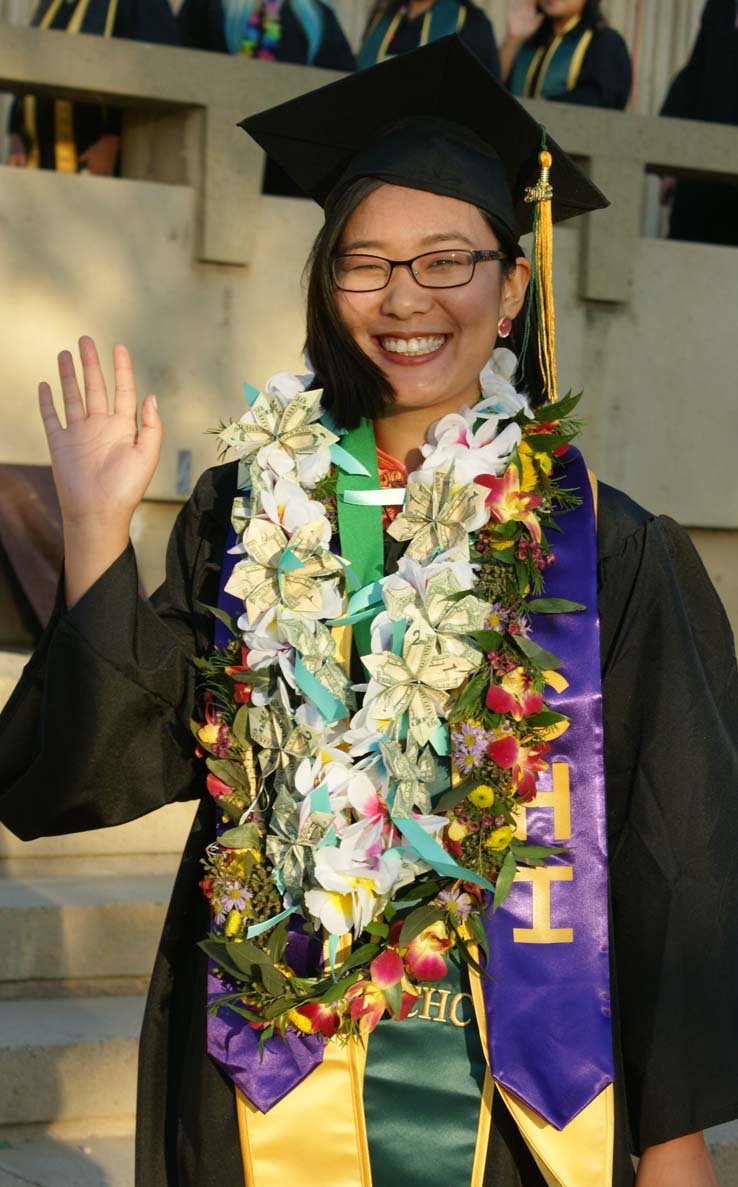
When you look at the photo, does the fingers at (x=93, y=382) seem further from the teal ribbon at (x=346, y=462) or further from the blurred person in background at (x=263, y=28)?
the blurred person in background at (x=263, y=28)

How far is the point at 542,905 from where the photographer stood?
2383 millimetres

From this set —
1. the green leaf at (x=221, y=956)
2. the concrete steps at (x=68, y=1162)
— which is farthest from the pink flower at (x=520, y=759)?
the concrete steps at (x=68, y=1162)

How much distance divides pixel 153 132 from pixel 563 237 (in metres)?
1.68

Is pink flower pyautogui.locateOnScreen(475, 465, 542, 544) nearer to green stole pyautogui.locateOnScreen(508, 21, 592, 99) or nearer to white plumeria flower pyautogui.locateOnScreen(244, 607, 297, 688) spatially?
white plumeria flower pyautogui.locateOnScreen(244, 607, 297, 688)

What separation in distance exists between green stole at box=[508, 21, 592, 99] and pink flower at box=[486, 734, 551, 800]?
5.09 m

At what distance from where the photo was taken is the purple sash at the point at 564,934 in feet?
7.59

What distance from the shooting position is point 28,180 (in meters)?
6.05

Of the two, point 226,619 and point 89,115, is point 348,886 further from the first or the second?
point 89,115

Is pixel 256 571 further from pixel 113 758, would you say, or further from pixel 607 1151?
pixel 607 1151

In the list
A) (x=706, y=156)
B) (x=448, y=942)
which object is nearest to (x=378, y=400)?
(x=448, y=942)

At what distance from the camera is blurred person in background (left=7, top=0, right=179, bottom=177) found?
6.76 m

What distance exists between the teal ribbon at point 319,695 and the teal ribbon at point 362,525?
5.3 inches

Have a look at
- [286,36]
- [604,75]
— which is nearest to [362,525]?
[604,75]

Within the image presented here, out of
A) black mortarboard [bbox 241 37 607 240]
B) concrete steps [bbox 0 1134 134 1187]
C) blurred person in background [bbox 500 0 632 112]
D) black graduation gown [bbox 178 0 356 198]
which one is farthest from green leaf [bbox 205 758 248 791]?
black graduation gown [bbox 178 0 356 198]
